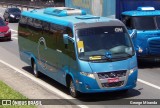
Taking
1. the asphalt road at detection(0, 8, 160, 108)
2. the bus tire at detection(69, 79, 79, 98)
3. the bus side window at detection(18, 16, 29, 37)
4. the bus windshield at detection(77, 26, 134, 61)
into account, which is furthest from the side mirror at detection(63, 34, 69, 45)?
the bus side window at detection(18, 16, 29, 37)

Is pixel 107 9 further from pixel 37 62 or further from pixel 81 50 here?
pixel 81 50

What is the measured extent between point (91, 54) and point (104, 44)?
551 millimetres

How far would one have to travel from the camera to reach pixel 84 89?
11.9 meters

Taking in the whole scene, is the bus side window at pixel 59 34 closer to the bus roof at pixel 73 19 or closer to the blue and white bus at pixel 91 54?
the blue and white bus at pixel 91 54

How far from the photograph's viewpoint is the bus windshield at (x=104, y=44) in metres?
12.2

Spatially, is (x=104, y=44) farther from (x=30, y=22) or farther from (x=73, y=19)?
(x=30, y=22)

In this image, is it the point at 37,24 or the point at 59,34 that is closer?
the point at 59,34

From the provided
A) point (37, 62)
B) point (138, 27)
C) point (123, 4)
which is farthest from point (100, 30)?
point (123, 4)

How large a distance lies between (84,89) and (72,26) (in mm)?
1952

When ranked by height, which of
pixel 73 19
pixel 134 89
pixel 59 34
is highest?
pixel 73 19

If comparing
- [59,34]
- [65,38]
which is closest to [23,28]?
[59,34]

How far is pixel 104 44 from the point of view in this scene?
490 inches

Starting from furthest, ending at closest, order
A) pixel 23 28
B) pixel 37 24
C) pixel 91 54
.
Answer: pixel 23 28 → pixel 37 24 → pixel 91 54

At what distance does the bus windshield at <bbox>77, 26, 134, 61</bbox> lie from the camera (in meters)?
12.2
